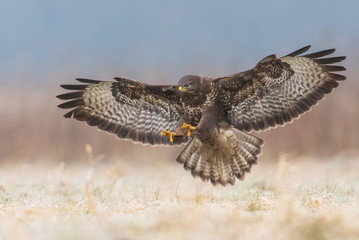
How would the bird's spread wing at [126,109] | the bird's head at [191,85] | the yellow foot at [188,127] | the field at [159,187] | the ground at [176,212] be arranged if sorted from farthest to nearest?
the bird's spread wing at [126,109] < the bird's head at [191,85] < the yellow foot at [188,127] < the field at [159,187] < the ground at [176,212]

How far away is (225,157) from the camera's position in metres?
6.53

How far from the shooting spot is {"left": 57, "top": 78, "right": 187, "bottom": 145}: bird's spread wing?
6605 millimetres

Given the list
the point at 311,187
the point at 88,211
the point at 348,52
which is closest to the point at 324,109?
the point at 348,52

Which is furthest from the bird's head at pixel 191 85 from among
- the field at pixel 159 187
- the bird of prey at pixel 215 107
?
the field at pixel 159 187

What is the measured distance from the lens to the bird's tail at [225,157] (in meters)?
6.44

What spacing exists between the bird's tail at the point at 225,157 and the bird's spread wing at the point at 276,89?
7.9 inches

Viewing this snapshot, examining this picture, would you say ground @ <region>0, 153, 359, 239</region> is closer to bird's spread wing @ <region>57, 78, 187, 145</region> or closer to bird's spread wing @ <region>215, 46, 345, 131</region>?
bird's spread wing @ <region>57, 78, 187, 145</region>

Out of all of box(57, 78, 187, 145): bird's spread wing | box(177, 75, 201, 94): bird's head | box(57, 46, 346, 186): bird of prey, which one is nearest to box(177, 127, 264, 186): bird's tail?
box(57, 46, 346, 186): bird of prey

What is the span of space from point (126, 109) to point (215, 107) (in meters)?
1.28

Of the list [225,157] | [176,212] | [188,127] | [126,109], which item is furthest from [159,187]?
[176,212]

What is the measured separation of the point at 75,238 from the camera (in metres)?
2.97

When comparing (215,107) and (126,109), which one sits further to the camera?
(126,109)

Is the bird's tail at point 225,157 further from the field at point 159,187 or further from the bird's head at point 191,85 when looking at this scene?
the bird's head at point 191,85

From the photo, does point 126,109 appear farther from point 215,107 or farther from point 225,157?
point 225,157
